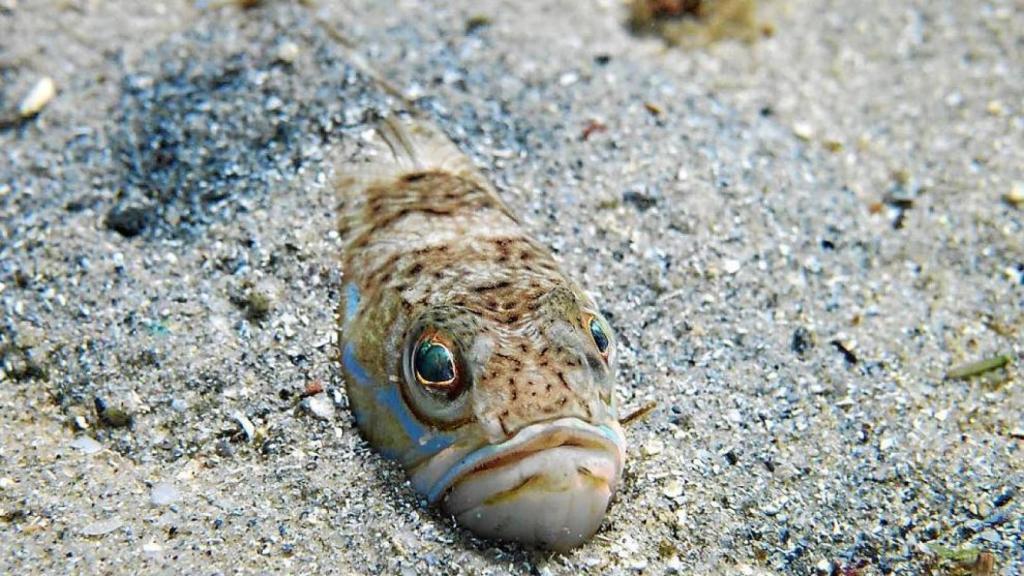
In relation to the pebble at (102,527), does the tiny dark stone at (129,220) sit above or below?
above

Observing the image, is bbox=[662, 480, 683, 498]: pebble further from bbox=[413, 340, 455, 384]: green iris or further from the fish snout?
bbox=[413, 340, 455, 384]: green iris

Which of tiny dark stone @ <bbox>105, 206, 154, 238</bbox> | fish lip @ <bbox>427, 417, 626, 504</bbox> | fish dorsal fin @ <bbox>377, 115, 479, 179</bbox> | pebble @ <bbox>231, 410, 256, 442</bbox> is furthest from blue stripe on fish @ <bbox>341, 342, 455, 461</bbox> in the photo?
tiny dark stone @ <bbox>105, 206, 154, 238</bbox>

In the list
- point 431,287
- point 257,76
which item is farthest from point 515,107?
point 431,287

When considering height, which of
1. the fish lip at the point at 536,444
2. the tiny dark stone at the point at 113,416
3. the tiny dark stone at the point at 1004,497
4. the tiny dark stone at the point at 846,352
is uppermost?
the fish lip at the point at 536,444

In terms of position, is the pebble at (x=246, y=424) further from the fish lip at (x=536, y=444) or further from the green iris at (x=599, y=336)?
the green iris at (x=599, y=336)

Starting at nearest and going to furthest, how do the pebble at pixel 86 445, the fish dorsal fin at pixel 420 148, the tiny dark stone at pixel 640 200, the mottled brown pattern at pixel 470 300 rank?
1. the mottled brown pattern at pixel 470 300
2. the pebble at pixel 86 445
3. the fish dorsal fin at pixel 420 148
4. the tiny dark stone at pixel 640 200

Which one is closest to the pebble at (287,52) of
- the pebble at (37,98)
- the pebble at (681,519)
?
the pebble at (37,98)

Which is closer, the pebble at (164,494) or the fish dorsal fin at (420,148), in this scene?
the pebble at (164,494)
